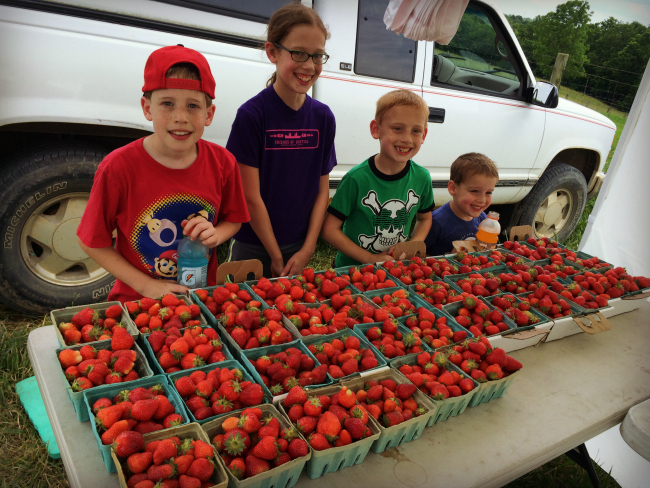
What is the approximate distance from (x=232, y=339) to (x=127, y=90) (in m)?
2.00

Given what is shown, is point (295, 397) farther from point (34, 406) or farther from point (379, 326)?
point (34, 406)

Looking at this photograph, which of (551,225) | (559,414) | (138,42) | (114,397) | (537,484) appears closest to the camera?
(114,397)

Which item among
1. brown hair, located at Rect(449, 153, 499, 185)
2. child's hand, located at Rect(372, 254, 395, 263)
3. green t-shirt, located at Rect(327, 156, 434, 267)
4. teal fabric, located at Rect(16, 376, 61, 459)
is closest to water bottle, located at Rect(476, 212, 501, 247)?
brown hair, located at Rect(449, 153, 499, 185)

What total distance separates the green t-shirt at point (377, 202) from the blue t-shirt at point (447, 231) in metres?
0.36

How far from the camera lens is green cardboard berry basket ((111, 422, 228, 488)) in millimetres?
1036

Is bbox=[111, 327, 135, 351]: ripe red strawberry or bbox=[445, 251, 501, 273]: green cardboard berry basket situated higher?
bbox=[111, 327, 135, 351]: ripe red strawberry

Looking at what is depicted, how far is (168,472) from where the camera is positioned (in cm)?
104

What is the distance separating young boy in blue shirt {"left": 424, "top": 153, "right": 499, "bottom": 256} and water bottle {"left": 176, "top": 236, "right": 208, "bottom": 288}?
67.4 inches

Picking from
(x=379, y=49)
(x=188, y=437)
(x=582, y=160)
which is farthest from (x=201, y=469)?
(x=582, y=160)

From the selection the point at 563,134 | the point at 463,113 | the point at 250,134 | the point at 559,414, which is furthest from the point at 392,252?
the point at 563,134

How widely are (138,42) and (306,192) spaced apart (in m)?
1.38

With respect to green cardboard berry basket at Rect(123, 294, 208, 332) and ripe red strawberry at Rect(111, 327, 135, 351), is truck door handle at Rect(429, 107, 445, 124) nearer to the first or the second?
green cardboard berry basket at Rect(123, 294, 208, 332)

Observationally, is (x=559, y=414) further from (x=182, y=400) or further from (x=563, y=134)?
(x=563, y=134)

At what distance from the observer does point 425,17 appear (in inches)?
98.6
